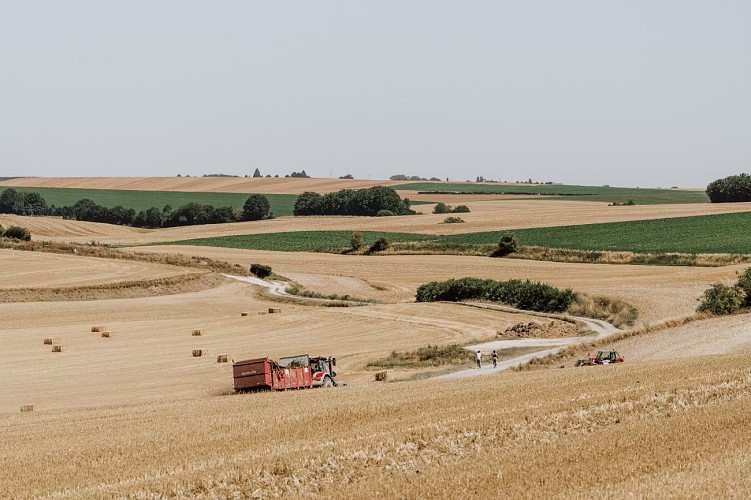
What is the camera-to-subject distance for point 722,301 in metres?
56.4

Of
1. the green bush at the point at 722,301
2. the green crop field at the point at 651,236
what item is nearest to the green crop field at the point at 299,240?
the green crop field at the point at 651,236

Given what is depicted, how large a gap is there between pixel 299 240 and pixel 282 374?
91.5 metres

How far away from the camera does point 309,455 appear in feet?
55.8

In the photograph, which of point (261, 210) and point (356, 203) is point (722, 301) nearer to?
point (356, 203)

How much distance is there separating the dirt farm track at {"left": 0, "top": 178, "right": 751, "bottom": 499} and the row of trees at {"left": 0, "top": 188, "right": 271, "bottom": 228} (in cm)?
10185

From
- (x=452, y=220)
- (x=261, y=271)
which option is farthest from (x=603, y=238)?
(x=261, y=271)

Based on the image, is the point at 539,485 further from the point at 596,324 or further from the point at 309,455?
the point at 596,324

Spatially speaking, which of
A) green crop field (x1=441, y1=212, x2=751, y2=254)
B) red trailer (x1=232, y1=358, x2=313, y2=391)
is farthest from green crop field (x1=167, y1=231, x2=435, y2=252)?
red trailer (x1=232, y1=358, x2=313, y2=391)

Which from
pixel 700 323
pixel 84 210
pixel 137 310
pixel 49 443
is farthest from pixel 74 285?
pixel 84 210

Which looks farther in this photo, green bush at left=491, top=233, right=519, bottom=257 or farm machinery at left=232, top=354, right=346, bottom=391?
green bush at left=491, top=233, right=519, bottom=257

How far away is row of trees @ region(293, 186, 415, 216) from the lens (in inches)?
6580

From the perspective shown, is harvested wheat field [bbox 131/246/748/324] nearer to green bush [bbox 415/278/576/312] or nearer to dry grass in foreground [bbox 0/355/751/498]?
green bush [bbox 415/278/576/312]

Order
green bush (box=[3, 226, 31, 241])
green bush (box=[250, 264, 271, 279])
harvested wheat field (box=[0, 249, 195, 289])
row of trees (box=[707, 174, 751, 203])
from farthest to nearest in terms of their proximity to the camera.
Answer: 1. row of trees (box=[707, 174, 751, 203])
2. green bush (box=[3, 226, 31, 241])
3. green bush (box=[250, 264, 271, 279])
4. harvested wheat field (box=[0, 249, 195, 289])

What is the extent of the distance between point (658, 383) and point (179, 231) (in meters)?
130
